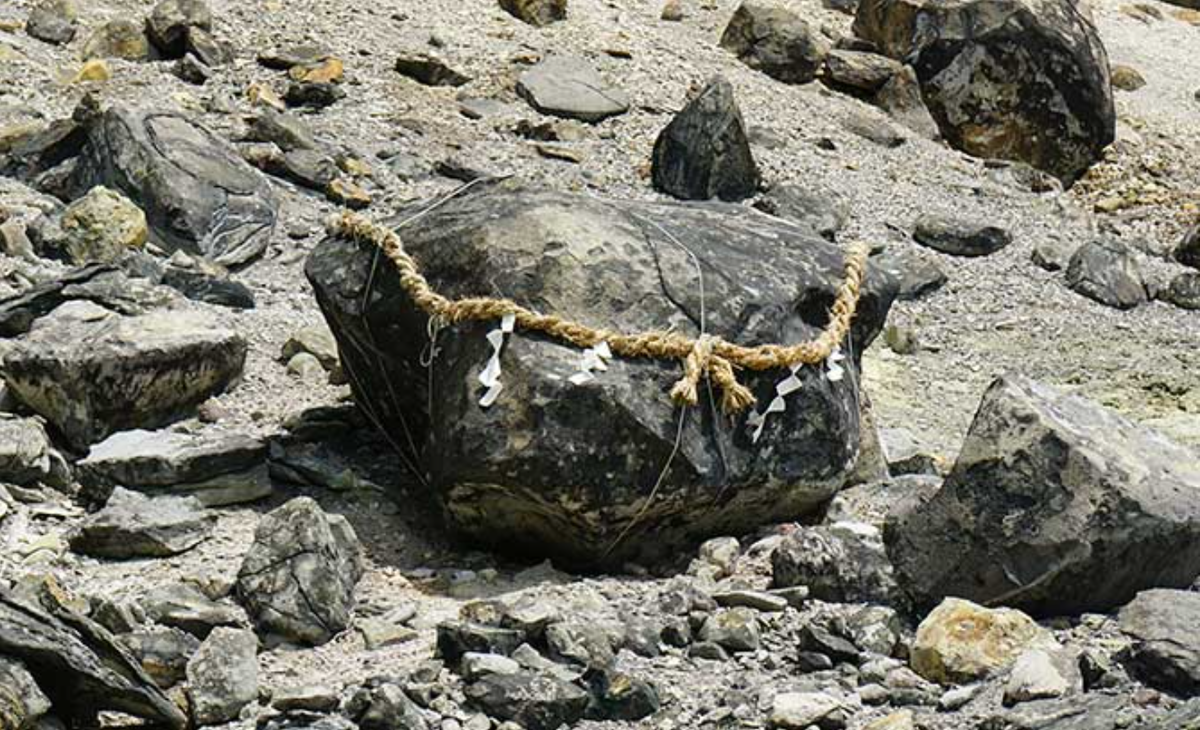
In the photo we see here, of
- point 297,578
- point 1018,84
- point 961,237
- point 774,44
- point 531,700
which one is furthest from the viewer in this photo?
point 1018,84

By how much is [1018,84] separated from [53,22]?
6121 millimetres

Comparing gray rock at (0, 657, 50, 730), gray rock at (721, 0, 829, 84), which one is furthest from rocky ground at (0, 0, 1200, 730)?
gray rock at (721, 0, 829, 84)

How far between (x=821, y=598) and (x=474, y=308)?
1.40m

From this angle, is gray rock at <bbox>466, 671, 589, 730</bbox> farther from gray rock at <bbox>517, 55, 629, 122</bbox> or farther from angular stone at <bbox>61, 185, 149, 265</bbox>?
gray rock at <bbox>517, 55, 629, 122</bbox>

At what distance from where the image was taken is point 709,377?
632cm

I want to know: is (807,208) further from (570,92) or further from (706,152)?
(570,92)

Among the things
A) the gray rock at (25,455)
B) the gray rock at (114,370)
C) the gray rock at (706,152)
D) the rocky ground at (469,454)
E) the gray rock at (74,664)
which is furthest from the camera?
the gray rock at (706,152)

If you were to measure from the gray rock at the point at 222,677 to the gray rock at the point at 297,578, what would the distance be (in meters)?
0.25

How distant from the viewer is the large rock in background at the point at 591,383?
20.1ft

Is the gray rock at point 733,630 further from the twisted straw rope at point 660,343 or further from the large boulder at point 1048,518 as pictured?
the twisted straw rope at point 660,343

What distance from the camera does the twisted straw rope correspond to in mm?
6211

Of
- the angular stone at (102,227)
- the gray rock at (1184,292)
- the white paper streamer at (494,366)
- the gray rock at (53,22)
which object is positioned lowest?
the gray rock at (1184,292)

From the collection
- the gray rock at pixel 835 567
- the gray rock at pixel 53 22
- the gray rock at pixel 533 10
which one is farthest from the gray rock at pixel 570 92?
the gray rock at pixel 835 567

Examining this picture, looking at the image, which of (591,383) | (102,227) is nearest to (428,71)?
(102,227)
